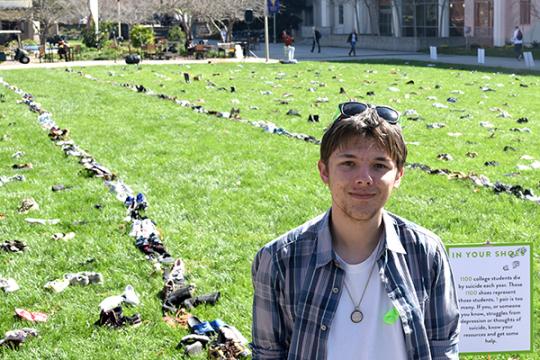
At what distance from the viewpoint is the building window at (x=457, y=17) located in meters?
54.5

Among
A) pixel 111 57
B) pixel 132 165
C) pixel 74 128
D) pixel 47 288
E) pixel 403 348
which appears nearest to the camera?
pixel 403 348

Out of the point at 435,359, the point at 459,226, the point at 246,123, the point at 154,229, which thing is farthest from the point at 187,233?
the point at 246,123

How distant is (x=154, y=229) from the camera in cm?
838

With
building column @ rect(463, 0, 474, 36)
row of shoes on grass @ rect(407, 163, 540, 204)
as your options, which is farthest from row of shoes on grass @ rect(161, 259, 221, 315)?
building column @ rect(463, 0, 474, 36)

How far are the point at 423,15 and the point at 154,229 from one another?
52450 mm

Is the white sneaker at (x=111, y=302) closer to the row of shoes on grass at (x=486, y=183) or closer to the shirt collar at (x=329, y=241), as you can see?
the shirt collar at (x=329, y=241)

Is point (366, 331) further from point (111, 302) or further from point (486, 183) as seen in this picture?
point (486, 183)

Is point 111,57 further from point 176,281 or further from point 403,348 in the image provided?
point 403,348

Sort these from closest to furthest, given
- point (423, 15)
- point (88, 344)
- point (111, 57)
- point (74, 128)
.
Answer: point (88, 344) < point (74, 128) < point (111, 57) < point (423, 15)

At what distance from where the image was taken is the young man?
10.2ft

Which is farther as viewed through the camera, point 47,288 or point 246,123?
point 246,123

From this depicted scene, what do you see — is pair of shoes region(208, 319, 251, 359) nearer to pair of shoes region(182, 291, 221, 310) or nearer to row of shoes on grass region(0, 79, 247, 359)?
row of shoes on grass region(0, 79, 247, 359)

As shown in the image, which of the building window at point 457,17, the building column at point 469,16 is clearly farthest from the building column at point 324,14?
the building column at point 469,16

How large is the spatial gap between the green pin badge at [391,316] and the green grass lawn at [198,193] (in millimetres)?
2697
